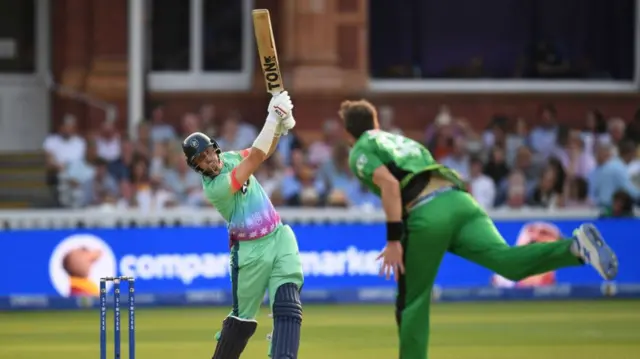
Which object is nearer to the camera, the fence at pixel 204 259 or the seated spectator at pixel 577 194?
the fence at pixel 204 259

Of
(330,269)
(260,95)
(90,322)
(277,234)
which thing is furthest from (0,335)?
(260,95)

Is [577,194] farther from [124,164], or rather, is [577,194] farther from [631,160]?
[124,164]

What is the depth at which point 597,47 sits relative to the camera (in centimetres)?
2269

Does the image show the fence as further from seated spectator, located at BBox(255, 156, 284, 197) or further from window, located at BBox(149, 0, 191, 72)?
window, located at BBox(149, 0, 191, 72)

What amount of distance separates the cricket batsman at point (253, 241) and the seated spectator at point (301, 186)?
330 inches

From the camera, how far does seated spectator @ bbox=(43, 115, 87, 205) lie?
18469 mm

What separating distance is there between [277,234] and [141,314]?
6.65 m

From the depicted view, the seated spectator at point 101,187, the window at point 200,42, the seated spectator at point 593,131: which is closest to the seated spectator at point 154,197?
the seated spectator at point 101,187

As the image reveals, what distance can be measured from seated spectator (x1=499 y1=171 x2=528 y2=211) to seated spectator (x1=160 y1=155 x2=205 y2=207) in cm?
359

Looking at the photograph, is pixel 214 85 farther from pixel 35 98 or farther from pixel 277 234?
pixel 277 234

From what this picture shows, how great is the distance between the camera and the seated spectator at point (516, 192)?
1777 cm

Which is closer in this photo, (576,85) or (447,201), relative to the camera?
(447,201)

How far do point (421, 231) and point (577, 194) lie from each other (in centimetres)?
908

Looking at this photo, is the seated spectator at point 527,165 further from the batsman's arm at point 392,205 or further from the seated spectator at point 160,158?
the batsman's arm at point 392,205
